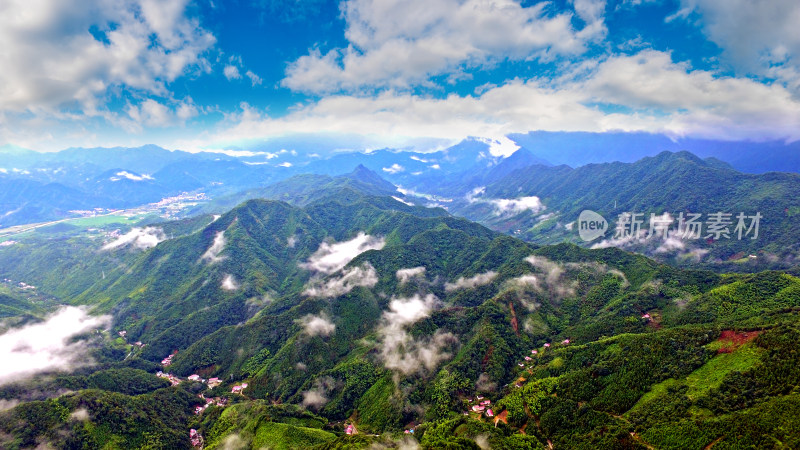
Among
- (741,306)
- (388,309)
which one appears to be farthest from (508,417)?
(388,309)

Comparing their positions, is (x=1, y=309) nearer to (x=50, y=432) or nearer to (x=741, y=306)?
(x=50, y=432)

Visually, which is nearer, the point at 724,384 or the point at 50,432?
the point at 724,384

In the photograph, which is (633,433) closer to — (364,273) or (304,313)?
(304,313)

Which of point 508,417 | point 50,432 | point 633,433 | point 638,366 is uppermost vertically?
point 638,366

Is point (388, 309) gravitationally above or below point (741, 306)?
below

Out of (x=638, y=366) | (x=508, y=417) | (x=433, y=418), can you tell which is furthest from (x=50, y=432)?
(x=638, y=366)

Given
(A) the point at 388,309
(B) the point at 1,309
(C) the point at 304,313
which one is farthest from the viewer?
(B) the point at 1,309

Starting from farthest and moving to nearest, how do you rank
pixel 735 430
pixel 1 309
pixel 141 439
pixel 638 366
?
pixel 1 309, pixel 141 439, pixel 638 366, pixel 735 430
